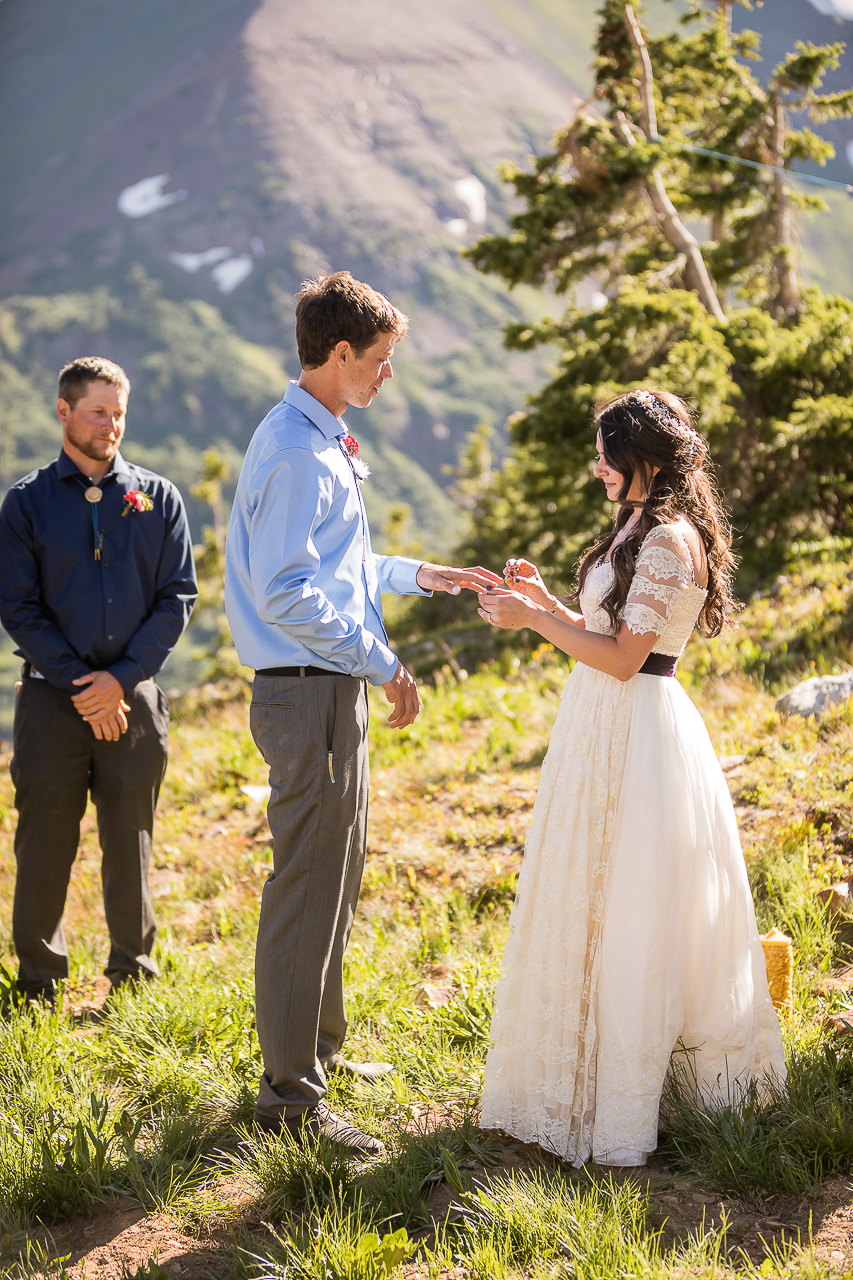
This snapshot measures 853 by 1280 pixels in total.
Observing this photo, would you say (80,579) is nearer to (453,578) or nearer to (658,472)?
(453,578)

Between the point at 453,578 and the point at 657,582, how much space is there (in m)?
0.90

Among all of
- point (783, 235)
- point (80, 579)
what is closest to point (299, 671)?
point (80, 579)

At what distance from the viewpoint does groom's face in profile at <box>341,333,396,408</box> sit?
312 cm

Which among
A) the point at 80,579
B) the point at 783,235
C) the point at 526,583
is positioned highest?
the point at 783,235

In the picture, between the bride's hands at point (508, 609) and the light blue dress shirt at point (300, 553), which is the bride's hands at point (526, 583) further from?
the light blue dress shirt at point (300, 553)

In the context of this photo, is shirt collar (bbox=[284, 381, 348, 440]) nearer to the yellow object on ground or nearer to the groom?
the groom

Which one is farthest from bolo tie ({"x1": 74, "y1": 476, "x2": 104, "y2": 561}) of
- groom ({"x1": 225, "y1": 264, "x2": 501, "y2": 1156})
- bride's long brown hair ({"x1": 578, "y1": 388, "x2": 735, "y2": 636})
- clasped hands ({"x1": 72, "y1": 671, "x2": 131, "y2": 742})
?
bride's long brown hair ({"x1": 578, "y1": 388, "x2": 735, "y2": 636})

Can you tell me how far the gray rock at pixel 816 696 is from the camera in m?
5.67

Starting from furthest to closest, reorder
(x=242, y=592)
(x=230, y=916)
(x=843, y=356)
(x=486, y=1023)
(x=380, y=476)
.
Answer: (x=380, y=476) → (x=843, y=356) → (x=230, y=916) → (x=486, y=1023) → (x=242, y=592)

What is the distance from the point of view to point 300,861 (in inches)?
120

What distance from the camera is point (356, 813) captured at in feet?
10.4

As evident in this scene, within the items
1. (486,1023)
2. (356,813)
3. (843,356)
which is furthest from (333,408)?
(843,356)

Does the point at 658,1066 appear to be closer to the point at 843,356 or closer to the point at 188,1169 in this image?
the point at 188,1169

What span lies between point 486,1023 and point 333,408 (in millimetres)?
2324
